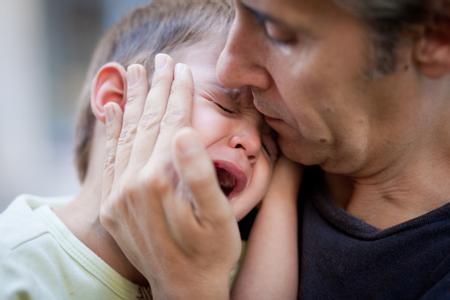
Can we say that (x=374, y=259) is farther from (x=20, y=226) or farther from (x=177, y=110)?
(x=20, y=226)

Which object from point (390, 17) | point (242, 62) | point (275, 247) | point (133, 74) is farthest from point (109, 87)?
point (390, 17)

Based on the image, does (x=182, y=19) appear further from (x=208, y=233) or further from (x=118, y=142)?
(x=208, y=233)

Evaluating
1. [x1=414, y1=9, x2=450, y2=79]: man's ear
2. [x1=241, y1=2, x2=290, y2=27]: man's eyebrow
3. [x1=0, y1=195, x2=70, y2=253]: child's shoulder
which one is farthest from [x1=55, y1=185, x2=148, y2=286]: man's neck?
[x1=414, y1=9, x2=450, y2=79]: man's ear

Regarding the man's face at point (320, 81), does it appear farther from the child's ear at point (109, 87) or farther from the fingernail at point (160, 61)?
the child's ear at point (109, 87)

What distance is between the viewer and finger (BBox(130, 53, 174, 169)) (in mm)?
1061

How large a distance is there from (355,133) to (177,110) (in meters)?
0.31

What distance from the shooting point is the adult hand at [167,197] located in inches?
36.4

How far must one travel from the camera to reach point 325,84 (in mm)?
983

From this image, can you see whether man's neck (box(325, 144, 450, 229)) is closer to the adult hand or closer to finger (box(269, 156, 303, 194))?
finger (box(269, 156, 303, 194))

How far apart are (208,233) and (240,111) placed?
33 centimetres

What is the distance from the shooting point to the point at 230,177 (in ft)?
3.89

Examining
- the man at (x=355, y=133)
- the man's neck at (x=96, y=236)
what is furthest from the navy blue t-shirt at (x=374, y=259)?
the man's neck at (x=96, y=236)

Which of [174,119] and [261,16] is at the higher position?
[261,16]

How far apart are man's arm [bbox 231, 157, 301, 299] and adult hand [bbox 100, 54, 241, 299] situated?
0.15 meters
